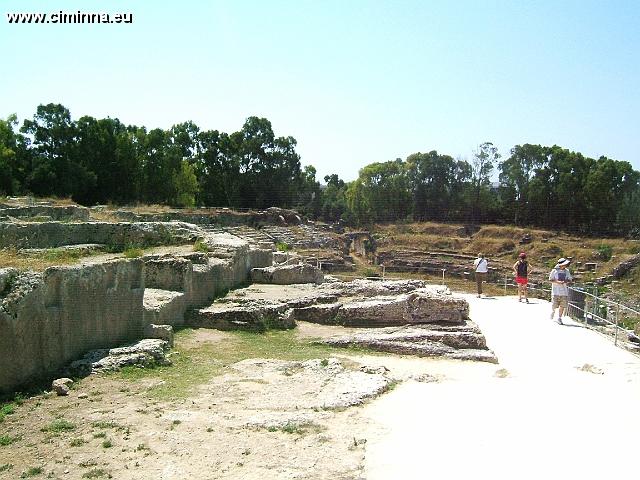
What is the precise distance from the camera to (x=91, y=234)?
14.7m

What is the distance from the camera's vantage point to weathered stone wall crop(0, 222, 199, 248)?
13000mm

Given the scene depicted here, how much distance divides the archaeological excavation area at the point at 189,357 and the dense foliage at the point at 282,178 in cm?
2515

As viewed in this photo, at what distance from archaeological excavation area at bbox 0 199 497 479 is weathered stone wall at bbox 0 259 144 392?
22mm

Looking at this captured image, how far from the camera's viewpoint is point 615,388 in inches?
316

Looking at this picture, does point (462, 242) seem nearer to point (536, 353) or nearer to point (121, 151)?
point (121, 151)

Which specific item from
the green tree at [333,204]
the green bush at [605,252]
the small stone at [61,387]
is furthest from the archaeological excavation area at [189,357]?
the green tree at [333,204]

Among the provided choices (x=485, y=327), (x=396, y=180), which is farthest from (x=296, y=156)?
(x=485, y=327)

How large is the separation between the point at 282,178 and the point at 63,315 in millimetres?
46208

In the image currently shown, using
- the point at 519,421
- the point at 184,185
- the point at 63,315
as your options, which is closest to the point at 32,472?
the point at 63,315

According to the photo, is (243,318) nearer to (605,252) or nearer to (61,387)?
(61,387)

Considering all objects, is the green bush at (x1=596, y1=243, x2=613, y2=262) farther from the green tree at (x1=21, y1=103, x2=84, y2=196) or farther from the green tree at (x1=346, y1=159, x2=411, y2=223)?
the green tree at (x1=21, y1=103, x2=84, y2=196)

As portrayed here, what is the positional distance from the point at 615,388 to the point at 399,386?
284cm

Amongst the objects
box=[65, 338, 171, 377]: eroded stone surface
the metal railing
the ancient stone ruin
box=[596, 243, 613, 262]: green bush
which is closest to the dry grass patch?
box=[65, 338, 171, 377]: eroded stone surface

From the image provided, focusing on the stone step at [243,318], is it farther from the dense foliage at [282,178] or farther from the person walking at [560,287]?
the dense foliage at [282,178]
